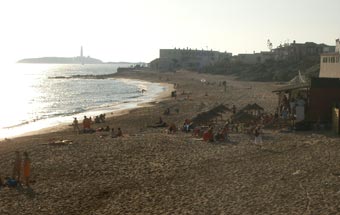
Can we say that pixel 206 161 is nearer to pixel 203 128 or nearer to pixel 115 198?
pixel 115 198

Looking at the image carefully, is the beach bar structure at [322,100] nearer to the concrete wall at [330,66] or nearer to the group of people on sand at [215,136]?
the group of people on sand at [215,136]

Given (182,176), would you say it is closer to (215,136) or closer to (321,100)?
(215,136)

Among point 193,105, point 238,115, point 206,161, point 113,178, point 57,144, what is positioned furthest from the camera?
point 193,105

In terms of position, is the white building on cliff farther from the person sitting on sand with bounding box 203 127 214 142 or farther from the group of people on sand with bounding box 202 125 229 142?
the person sitting on sand with bounding box 203 127 214 142

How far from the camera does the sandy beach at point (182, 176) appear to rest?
13.0 m

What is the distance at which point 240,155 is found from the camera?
62.1ft

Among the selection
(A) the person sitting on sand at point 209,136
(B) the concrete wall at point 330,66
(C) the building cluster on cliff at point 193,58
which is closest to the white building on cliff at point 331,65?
(B) the concrete wall at point 330,66

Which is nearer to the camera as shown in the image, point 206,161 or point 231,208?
point 231,208

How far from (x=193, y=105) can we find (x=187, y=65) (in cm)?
11939

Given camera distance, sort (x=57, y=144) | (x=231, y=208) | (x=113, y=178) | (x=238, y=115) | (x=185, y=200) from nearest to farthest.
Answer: (x=231, y=208)
(x=185, y=200)
(x=113, y=178)
(x=57, y=144)
(x=238, y=115)

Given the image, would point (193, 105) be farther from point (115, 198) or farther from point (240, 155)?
point (115, 198)

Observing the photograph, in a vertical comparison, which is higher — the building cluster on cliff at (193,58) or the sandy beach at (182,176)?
the building cluster on cliff at (193,58)

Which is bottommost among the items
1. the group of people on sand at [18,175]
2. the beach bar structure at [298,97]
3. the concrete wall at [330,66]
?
the group of people on sand at [18,175]

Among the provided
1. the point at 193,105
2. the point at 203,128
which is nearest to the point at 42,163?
the point at 203,128
